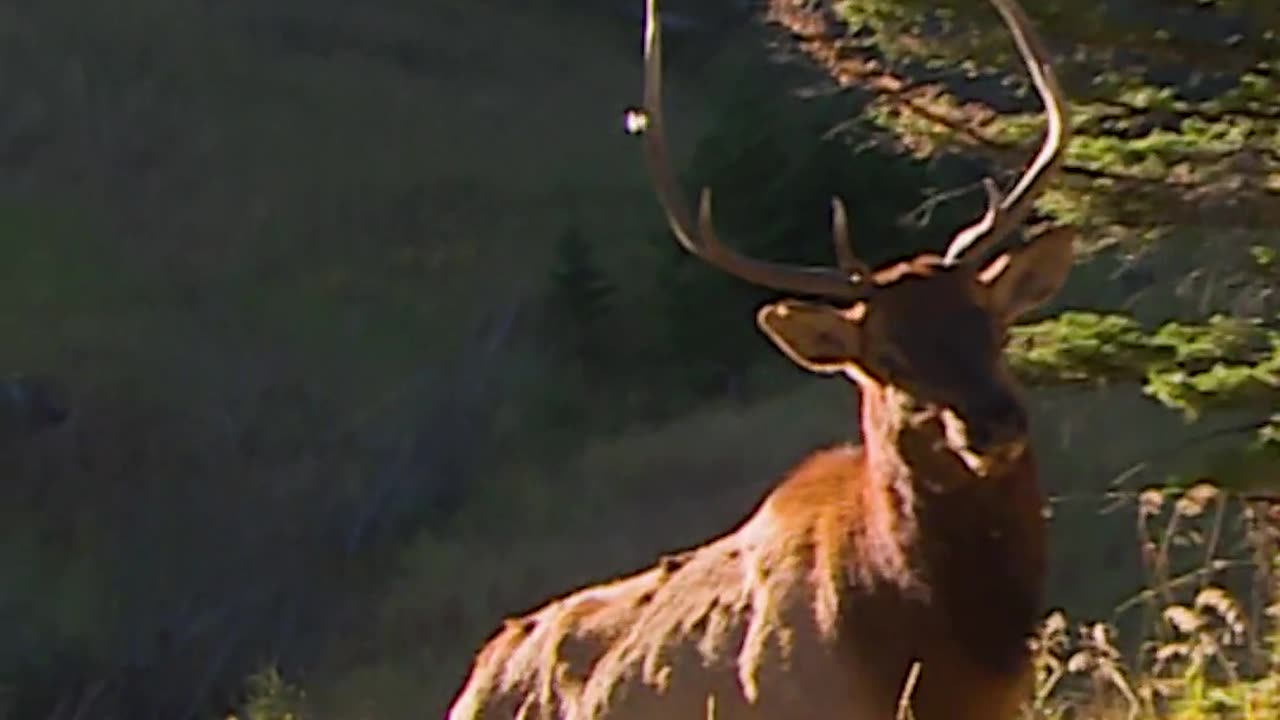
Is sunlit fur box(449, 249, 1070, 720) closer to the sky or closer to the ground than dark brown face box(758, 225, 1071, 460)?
closer to the ground

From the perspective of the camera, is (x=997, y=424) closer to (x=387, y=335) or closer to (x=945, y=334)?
(x=945, y=334)

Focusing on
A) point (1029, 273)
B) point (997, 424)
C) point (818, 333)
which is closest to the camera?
point (997, 424)

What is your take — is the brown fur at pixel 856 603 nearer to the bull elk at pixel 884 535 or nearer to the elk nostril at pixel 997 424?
the bull elk at pixel 884 535

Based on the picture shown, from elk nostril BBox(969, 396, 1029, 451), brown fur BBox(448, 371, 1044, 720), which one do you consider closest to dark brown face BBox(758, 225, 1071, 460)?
elk nostril BBox(969, 396, 1029, 451)

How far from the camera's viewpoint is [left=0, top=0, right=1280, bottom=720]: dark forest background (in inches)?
949

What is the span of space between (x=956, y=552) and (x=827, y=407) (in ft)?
61.9

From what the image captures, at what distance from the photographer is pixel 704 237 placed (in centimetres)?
680

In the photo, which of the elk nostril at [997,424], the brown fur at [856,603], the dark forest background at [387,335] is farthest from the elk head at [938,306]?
the dark forest background at [387,335]

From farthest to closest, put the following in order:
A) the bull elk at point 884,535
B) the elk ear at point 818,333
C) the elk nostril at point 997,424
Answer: the elk ear at point 818,333, the bull elk at point 884,535, the elk nostril at point 997,424

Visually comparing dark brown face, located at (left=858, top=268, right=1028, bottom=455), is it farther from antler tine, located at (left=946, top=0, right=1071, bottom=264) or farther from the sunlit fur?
antler tine, located at (left=946, top=0, right=1071, bottom=264)

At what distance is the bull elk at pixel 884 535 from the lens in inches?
249

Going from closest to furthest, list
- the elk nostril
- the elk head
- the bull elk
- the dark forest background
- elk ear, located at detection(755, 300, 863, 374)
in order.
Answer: the elk nostril < the elk head < the bull elk < elk ear, located at detection(755, 300, 863, 374) < the dark forest background

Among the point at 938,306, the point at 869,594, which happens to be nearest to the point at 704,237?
the point at 938,306

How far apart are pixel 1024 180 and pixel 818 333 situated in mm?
690
